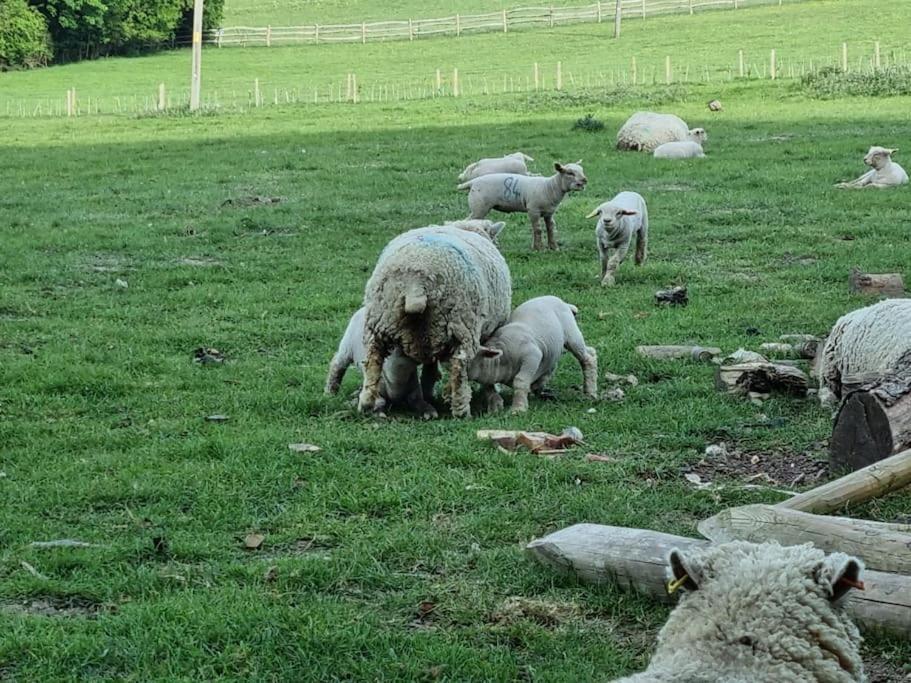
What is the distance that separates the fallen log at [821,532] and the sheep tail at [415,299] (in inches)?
157

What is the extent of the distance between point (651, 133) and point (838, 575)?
2505 cm

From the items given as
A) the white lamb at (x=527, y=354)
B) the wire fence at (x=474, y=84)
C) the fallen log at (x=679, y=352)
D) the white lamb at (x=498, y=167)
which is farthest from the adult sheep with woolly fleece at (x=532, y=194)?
the wire fence at (x=474, y=84)

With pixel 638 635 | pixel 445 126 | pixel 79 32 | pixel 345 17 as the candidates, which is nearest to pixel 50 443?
pixel 638 635

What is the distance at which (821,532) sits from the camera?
218 inches

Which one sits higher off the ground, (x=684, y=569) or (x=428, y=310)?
(x=428, y=310)

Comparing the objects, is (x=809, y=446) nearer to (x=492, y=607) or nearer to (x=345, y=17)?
(x=492, y=607)

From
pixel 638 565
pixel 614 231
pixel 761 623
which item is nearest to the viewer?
pixel 761 623

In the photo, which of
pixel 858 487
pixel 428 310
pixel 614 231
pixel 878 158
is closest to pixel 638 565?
pixel 858 487

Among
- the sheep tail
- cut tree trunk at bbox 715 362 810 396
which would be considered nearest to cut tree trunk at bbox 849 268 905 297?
cut tree trunk at bbox 715 362 810 396

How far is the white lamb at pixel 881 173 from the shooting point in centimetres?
2102

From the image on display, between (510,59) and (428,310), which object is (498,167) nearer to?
(428,310)

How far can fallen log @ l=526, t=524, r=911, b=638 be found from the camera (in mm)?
5137

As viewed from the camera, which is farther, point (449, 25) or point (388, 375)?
point (449, 25)

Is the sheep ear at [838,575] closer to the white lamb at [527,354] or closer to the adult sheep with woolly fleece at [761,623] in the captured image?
the adult sheep with woolly fleece at [761,623]
